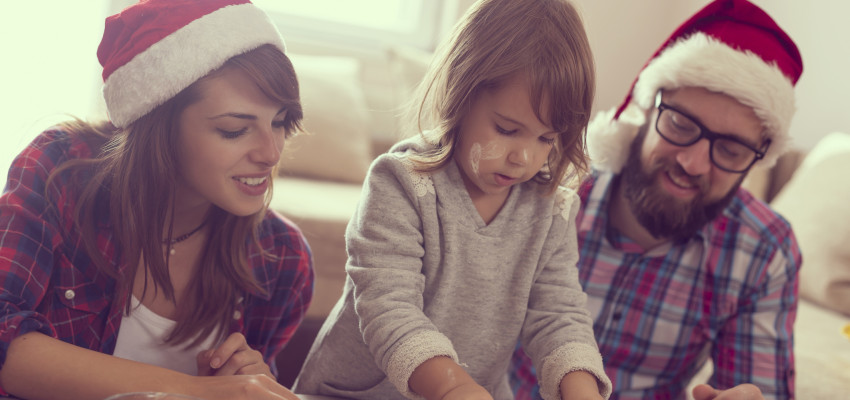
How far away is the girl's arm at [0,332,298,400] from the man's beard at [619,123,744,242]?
963 millimetres

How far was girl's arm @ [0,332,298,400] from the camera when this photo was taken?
2.90 ft

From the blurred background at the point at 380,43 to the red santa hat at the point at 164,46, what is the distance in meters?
1.10

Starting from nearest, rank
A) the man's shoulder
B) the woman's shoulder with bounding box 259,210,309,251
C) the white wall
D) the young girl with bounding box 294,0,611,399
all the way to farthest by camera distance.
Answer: the young girl with bounding box 294,0,611,399 < the woman's shoulder with bounding box 259,210,309,251 < the man's shoulder < the white wall

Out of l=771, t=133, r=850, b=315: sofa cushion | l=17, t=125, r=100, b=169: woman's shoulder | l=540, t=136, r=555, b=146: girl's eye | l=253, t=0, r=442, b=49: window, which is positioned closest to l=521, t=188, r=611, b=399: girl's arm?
l=540, t=136, r=555, b=146: girl's eye

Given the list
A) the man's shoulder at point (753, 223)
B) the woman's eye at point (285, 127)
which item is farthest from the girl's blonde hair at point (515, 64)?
the man's shoulder at point (753, 223)

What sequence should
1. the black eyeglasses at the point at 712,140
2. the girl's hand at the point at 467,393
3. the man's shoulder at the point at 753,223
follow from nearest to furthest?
the girl's hand at the point at 467,393, the black eyeglasses at the point at 712,140, the man's shoulder at the point at 753,223

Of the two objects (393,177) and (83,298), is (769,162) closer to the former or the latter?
(393,177)

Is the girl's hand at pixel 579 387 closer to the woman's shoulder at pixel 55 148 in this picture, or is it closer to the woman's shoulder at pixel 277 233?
the woman's shoulder at pixel 277 233

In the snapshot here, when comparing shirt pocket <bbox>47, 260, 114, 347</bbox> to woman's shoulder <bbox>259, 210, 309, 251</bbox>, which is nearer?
shirt pocket <bbox>47, 260, 114, 347</bbox>

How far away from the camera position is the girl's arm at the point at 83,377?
0.89 metres

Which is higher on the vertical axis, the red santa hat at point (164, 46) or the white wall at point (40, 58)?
the red santa hat at point (164, 46)

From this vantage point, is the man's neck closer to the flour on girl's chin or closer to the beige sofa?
the beige sofa

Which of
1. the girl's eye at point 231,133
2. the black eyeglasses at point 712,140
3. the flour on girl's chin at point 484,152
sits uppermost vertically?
the flour on girl's chin at point 484,152

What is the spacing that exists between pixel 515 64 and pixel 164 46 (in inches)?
18.6
